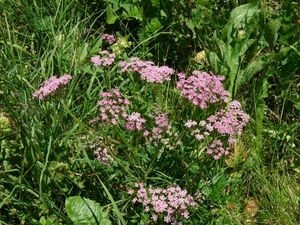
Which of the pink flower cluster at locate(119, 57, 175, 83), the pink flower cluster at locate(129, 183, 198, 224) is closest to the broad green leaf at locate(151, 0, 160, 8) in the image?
the pink flower cluster at locate(119, 57, 175, 83)

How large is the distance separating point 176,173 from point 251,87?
0.82 m

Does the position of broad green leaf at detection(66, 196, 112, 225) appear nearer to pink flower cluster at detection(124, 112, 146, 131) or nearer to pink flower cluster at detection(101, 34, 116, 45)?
pink flower cluster at detection(124, 112, 146, 131)

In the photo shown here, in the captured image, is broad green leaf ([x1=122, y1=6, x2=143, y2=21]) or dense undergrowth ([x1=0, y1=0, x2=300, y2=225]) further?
broad green leaf ([x1=122, y1=6, x2=143, y2=21])

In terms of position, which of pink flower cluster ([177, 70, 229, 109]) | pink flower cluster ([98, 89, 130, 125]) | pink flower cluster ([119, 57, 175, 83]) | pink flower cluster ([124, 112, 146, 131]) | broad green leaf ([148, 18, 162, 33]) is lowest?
broad green leaf ([148, 18, 162, 33])

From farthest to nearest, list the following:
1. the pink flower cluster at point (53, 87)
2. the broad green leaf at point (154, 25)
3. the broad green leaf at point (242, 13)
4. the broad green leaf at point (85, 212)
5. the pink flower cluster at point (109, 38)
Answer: the broad green leaf at point (154, 25)
the broad green leaf at point (242, 13)
the pink flower cluster at point (109, 38)
the broad green leaf at point (85, 212)
the pink flower cluster at point (53, 87)

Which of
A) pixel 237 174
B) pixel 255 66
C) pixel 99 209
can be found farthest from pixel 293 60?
pixel 99 209

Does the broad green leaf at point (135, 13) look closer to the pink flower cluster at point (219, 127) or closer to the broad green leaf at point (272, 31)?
the broad green leaf at point (272, 31)

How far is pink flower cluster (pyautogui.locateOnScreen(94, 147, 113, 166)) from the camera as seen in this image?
1977 mm

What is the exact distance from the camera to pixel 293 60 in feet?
8.99

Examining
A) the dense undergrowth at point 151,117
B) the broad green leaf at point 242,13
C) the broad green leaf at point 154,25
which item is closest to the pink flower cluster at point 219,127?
the dense undergrowth at point 151,117

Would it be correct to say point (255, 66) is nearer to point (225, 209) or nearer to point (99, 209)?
point (225, 209)

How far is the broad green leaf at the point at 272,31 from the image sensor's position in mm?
2660

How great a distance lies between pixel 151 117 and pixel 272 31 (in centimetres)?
112

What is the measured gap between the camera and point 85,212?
6.64 feet
